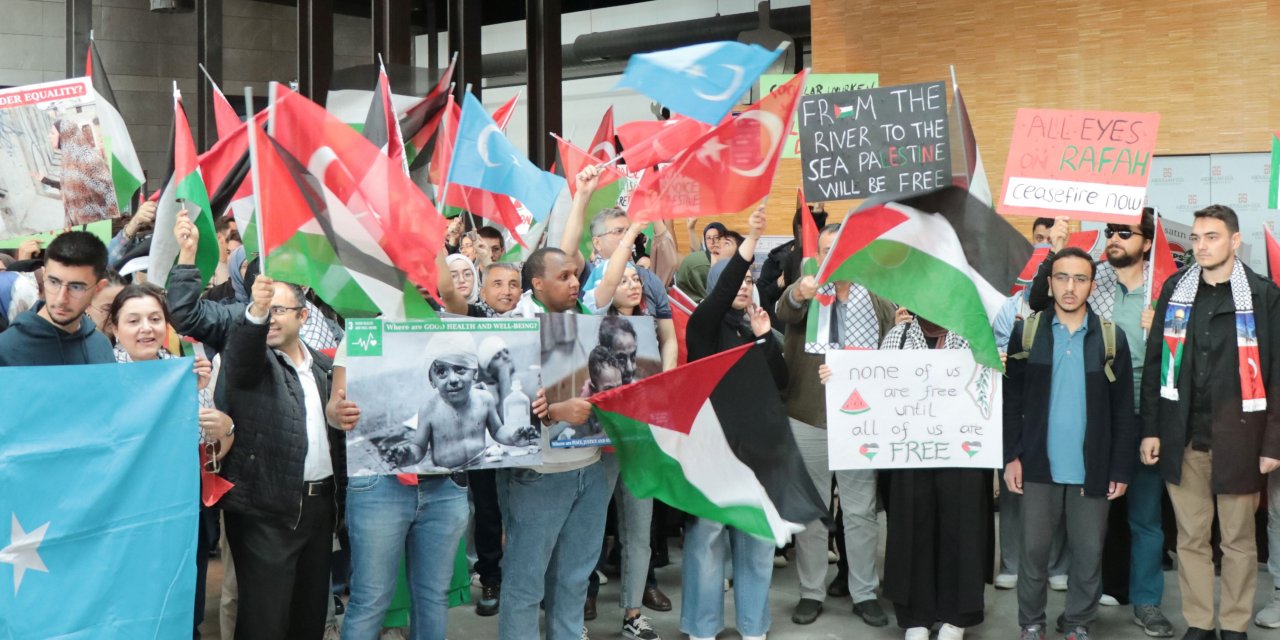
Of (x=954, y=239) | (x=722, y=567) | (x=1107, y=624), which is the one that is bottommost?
(x=1107, y=624)

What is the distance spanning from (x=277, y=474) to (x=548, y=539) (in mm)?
1096

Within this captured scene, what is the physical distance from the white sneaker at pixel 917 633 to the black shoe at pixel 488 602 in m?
2.07

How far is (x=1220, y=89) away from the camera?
10.2 meters

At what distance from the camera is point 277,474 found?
438 centimetres

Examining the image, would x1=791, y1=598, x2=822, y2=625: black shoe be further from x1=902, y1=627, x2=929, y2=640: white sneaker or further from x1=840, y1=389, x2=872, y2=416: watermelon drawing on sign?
x1=840, y1=389, x2=872, y2=416: watermelon drawing on sign

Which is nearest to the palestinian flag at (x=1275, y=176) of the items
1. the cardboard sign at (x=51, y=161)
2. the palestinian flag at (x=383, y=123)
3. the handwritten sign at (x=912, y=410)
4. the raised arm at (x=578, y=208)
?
the handwritten sign at (x=912, y=410)

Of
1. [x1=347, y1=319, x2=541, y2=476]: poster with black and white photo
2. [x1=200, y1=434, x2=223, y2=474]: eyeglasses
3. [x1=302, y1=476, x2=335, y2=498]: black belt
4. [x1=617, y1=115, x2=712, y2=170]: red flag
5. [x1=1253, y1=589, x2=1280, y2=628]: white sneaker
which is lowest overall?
[x1=1253, y1=589, x2=1280, y2=628]: white sneaker

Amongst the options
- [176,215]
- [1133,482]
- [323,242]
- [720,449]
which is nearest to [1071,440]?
[1133,482]

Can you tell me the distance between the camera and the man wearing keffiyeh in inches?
225

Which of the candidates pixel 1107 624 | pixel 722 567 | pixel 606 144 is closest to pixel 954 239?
pixel 722 567

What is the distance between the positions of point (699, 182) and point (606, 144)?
374 centimetres

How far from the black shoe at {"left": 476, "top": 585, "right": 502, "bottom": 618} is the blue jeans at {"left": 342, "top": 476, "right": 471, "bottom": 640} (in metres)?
1.66

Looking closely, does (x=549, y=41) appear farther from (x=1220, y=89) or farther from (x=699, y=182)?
(x=699, y=182)

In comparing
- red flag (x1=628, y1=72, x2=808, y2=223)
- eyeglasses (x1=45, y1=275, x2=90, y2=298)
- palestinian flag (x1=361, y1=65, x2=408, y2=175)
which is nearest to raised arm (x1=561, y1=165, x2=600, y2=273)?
red flag (x1=628, y1=72, x2=808, y2=223)
